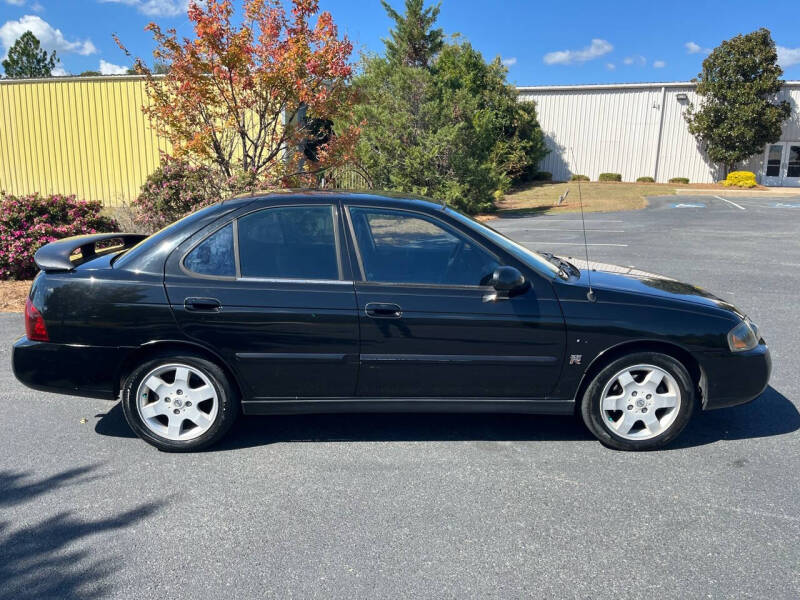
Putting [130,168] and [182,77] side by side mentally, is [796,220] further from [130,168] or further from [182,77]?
[130,168]

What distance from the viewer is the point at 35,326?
3955mm

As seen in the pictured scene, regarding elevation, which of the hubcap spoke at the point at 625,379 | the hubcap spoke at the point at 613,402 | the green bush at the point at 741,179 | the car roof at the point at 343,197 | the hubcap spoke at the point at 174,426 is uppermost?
the green bush at the point at 741,179

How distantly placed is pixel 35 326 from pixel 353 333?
2.01 meters

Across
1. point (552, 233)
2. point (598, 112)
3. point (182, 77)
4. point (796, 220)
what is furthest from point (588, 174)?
point (182, 77)

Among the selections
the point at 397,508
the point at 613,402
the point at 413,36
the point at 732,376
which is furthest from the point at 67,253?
the point at 413,36

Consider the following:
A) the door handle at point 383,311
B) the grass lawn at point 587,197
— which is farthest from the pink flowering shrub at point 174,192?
the grass lawn at point 587,197

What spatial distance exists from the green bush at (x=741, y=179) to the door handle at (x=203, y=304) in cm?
3510

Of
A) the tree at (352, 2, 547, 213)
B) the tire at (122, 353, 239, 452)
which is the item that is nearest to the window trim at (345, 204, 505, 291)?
the tire at (122, 353, 239, 452)

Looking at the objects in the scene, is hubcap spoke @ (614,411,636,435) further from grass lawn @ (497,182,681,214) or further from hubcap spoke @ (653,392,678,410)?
grass lawn @ (497,182,681,214)

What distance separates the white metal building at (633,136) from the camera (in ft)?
115

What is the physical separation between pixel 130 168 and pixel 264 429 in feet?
60.5

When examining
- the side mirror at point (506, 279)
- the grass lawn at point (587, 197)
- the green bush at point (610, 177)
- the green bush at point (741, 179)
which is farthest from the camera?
the green bush at point (610, 177)

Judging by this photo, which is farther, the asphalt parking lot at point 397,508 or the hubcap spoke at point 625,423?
the hubcap spoke at point 625,423

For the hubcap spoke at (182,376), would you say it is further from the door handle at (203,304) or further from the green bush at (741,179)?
the green bush at (741,179)
